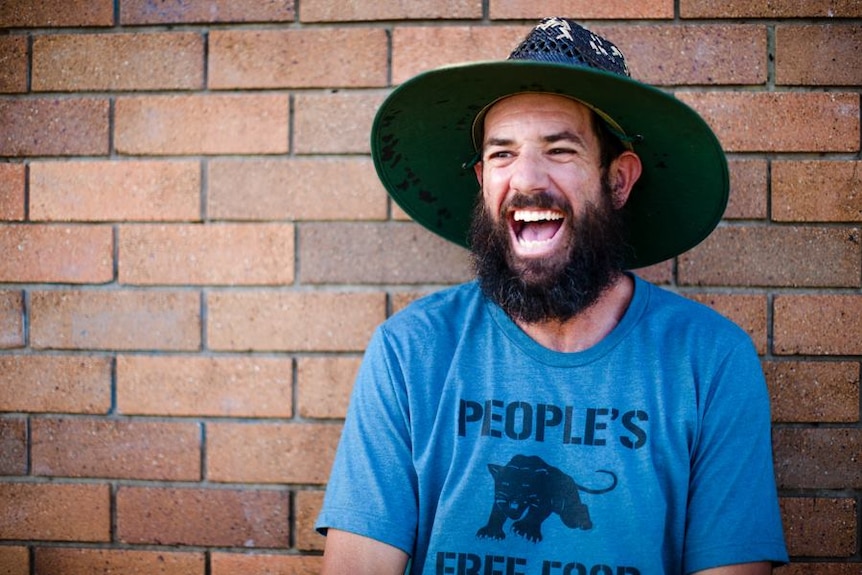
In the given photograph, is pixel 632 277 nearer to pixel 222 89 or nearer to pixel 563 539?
pixel 563 539

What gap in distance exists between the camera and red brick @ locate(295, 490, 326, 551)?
2.06m

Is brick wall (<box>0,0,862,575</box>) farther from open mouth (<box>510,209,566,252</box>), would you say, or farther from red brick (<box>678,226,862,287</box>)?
open mouth (<box>510,209,566,252</box>)

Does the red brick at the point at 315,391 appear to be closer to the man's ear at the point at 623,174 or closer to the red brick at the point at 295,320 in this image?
the red brick at the point at 295,320

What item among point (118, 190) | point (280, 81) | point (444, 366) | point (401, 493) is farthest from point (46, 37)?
point (401, 493)

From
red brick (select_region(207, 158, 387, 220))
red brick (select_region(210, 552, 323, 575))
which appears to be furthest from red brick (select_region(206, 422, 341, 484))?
red brick (select_region(207, 158, 387, 220))

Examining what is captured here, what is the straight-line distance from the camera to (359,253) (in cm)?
207

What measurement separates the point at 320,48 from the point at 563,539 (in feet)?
5.00

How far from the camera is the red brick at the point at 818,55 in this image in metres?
2.01

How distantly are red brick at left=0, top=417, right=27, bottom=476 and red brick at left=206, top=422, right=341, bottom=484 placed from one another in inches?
23.0

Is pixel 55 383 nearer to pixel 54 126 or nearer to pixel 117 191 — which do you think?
pixel 117 191

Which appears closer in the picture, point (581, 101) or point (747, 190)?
point (581, 101)

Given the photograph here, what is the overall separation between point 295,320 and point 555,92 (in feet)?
3.27

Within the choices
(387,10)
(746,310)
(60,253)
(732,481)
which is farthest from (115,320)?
(746,310)

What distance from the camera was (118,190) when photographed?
6.86 feet
